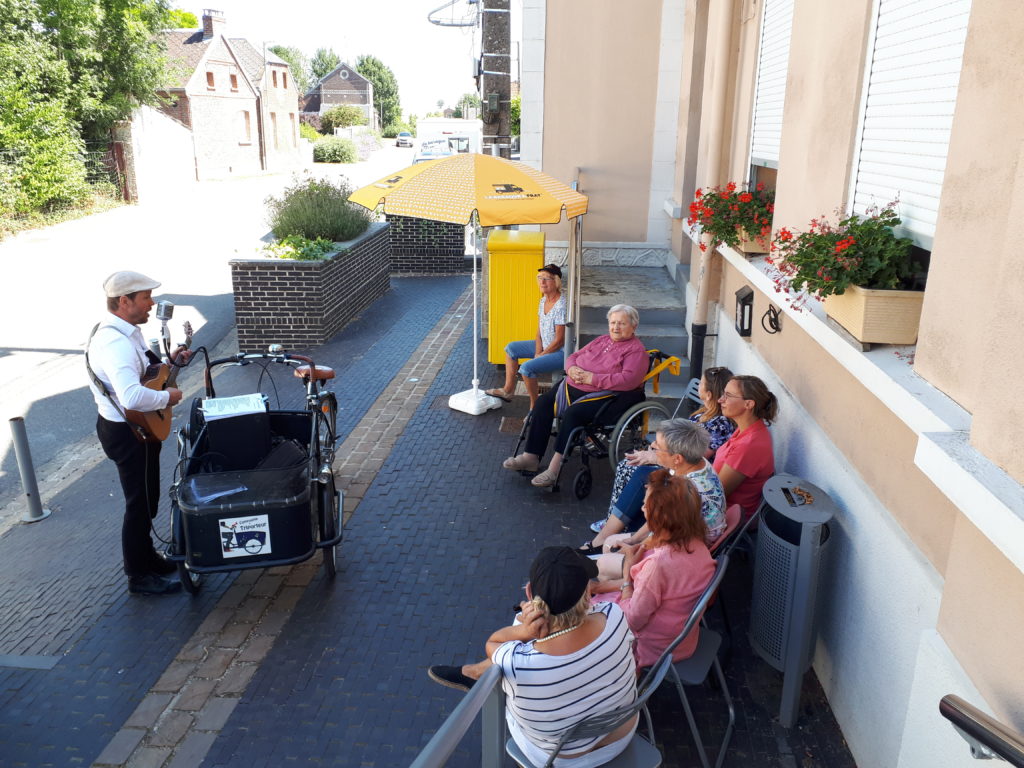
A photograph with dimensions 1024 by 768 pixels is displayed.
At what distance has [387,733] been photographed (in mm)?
3732

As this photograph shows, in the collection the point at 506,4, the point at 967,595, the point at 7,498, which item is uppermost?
the point at 506,4

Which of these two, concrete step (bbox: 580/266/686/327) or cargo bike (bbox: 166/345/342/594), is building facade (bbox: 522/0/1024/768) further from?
cargo bike (bbox: 166/345/342/594)

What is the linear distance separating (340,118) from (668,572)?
67903mm

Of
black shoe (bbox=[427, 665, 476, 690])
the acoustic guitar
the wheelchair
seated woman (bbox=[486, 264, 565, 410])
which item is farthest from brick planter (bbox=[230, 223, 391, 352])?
black shoe (bbox=[427, 665, 476, 690])

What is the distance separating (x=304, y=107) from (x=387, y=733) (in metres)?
101

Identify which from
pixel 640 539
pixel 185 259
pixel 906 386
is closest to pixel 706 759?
pixel 640 539

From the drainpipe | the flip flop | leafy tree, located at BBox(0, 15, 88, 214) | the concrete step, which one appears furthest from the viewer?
leafy tree, located at BBox(0, 15, 88, 214)

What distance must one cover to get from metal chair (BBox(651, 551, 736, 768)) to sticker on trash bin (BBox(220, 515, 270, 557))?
2.38m

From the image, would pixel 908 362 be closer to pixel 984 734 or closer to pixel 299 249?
pixel 984 734

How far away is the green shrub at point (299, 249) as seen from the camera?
1072 cm

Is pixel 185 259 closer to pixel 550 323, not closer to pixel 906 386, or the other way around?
pixel 550 323

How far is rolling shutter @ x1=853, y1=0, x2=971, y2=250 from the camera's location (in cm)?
315

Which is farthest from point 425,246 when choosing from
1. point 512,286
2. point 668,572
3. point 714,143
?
point 668,572

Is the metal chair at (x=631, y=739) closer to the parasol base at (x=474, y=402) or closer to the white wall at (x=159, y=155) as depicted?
the parasol base at (x=474, y=402)
